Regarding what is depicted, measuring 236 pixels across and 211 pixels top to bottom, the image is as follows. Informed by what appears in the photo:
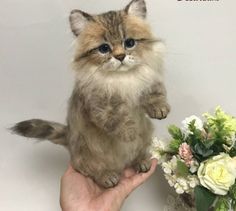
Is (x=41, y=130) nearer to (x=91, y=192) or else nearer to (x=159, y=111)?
(x=91, y=192)

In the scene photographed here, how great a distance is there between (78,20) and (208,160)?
0.67 m

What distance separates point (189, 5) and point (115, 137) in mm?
812

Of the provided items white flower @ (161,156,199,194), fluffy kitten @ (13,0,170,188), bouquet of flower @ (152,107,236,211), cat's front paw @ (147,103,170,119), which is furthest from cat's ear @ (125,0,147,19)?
white flower @ (161,156,199,194)

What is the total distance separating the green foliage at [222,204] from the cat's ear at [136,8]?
2.35 ft

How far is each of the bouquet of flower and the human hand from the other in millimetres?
233

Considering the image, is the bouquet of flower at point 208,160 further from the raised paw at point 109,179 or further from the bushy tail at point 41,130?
the bushy tail at point 41,130

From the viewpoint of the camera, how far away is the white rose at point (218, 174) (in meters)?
1.72

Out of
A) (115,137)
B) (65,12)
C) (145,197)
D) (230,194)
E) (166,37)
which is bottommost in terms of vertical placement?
(145,197)

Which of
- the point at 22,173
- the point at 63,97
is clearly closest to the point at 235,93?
the point at 63,97

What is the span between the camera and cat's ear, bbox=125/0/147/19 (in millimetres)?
1727

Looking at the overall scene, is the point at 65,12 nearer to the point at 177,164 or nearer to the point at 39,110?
the point at 39,110

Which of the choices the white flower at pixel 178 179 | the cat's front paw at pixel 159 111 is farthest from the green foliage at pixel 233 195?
the cat's front paw at pixel 159 111

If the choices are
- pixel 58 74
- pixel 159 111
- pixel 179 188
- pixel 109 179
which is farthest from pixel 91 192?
pixel 58 74

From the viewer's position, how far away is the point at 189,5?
7.35ft
